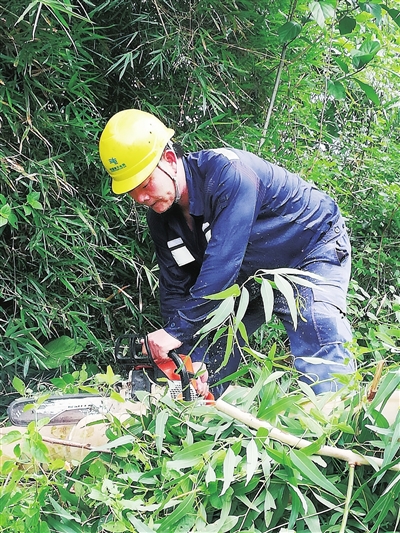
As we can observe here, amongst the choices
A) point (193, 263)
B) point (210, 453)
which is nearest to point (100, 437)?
point (210, 453)

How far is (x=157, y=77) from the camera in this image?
271 centimetres

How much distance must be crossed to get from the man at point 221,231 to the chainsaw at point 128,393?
2.4 inches

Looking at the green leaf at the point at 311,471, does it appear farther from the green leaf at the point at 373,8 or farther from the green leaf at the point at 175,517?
the green leaf at the point at 373,8

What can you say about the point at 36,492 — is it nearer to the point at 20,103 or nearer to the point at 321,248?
the point at 321,248

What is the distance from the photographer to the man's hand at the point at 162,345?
6.27 feet

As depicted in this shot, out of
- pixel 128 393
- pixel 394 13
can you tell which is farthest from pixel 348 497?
pixel 394 13

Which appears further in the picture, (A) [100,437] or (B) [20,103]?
(B) [20,103]

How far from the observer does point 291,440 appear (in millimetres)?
868

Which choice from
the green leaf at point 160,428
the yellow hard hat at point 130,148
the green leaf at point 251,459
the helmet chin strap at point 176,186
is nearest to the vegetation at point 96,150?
the green leaf at point 160,428

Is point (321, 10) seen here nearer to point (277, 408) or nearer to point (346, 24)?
point (346, 24)

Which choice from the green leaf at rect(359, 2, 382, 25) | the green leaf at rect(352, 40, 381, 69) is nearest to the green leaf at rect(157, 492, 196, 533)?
the green leaf at rect(359, 2, 382, 25)

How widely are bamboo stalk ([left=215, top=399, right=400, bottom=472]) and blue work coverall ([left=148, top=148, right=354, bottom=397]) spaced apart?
33.4 inches

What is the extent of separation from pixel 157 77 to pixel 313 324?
1.47 metres

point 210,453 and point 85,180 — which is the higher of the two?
point 210,453
